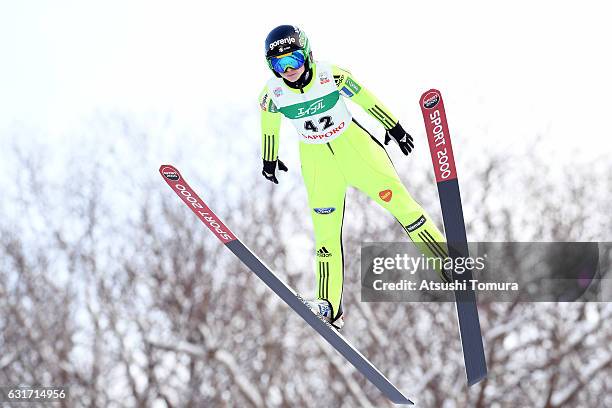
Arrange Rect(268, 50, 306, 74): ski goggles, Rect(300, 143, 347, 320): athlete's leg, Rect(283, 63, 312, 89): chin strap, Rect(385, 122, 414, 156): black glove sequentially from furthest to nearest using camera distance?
Rect(300, 143, 347, 320): athlete's leg < Rect(385, 122, 414, 156): black glove < Rect(283, 63, 312, 89): chin strap < Rect(268, 50, 306, 74): ski goggles

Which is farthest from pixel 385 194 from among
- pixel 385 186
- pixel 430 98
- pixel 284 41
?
pixel 284 41

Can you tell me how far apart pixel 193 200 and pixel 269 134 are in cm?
79

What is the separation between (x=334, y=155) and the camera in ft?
15.8

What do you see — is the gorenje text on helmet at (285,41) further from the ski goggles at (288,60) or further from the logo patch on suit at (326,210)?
the logo patch on suit at (326,210)

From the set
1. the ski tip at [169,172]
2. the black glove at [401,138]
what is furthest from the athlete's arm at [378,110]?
the ski tip at [169,172]

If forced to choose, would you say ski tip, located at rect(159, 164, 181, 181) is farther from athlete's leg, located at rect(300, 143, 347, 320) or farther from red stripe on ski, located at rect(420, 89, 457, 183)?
red stripe on ski, located at rect(420, 89, 457, 183)

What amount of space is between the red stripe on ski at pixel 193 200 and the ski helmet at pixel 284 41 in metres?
1.13

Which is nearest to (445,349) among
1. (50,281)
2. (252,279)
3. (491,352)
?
(491,352)

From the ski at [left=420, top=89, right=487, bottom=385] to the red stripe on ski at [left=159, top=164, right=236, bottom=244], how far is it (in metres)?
1.46

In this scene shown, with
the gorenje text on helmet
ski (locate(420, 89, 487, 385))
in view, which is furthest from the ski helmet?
ski (locate(420, 89, 487, 385))

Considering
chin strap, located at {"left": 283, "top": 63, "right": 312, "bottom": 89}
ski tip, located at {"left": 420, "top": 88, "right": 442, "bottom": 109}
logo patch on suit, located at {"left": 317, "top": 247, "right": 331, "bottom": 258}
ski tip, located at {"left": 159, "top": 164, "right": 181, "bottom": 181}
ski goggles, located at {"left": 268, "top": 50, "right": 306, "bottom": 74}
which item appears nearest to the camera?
ski tip, located at {"left": 420, "top": 88, "right": 442, "bottom": 109}

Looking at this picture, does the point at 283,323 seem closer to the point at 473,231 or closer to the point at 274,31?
the point at 473,231

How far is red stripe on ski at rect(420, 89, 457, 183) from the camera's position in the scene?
4414mm

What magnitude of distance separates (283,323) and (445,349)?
3.78m
